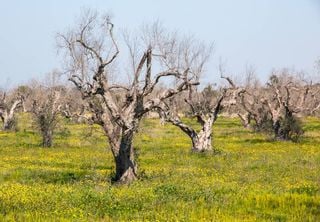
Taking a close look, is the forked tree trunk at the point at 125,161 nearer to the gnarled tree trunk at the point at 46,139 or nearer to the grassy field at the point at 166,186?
the grassy field at the point at 166,186

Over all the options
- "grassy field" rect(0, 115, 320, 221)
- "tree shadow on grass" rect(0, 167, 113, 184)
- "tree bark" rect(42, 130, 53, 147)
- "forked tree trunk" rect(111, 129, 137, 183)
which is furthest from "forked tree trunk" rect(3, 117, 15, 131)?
"forked tree trunk" rect(111, 129, 137, 183)

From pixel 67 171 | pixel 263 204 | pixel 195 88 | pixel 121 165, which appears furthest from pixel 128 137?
pixel 195 88

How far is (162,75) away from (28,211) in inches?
376

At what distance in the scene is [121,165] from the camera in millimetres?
20031

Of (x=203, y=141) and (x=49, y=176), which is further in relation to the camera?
(x=203, y=141)

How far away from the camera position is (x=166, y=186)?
53.8 ft

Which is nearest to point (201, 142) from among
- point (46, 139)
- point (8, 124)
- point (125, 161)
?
point (46, 139)

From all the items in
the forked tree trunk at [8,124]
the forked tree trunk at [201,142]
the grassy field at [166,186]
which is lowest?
the grassy field at [166,186]

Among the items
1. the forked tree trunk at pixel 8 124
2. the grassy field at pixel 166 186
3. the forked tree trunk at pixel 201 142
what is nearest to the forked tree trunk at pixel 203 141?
the forked tree trunk at pixel 201 142

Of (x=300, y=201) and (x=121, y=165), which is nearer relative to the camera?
(x=300, y=201)

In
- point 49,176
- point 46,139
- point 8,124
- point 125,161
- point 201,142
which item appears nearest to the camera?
point 125,161

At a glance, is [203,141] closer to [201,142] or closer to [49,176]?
[201,142]

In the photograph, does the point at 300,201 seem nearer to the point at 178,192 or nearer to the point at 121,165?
the point at 178,192

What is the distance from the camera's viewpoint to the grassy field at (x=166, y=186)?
12859 millimetres
